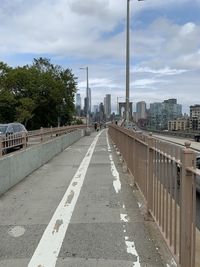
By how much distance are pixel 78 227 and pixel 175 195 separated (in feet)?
8.57

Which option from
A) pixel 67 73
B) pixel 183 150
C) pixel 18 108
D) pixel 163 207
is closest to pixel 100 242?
pixel 163 207

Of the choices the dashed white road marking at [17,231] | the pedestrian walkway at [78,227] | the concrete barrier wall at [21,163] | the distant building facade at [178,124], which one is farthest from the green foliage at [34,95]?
the dashed white road marking at [17,231]

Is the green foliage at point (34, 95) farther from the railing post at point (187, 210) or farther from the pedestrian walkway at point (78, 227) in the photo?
the railing post at point (187, 210)

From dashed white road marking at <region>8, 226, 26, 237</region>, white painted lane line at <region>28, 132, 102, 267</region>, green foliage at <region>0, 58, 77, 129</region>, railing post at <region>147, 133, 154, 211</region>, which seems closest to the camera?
white painted lane line at <region>28, 132, 102, 267</region>

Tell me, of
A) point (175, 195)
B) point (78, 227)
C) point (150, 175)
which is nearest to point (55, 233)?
point (78, 227)

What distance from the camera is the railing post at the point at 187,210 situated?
16.0 feet

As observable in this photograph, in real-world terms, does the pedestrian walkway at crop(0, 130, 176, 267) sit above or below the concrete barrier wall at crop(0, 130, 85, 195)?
below

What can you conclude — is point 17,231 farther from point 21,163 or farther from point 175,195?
point 21,163

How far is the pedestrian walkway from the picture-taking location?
249 inches

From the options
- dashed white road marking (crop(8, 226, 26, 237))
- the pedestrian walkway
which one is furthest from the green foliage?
dashed white road marking (crop(8, 226, 26, 237))

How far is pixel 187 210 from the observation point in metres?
4.96

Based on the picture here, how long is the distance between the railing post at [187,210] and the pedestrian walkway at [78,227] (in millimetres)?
1085

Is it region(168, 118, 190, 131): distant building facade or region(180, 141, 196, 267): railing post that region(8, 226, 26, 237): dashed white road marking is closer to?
region(180, 141, 196, 267): railing post

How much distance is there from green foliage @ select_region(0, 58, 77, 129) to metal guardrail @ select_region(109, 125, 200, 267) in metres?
59.5
